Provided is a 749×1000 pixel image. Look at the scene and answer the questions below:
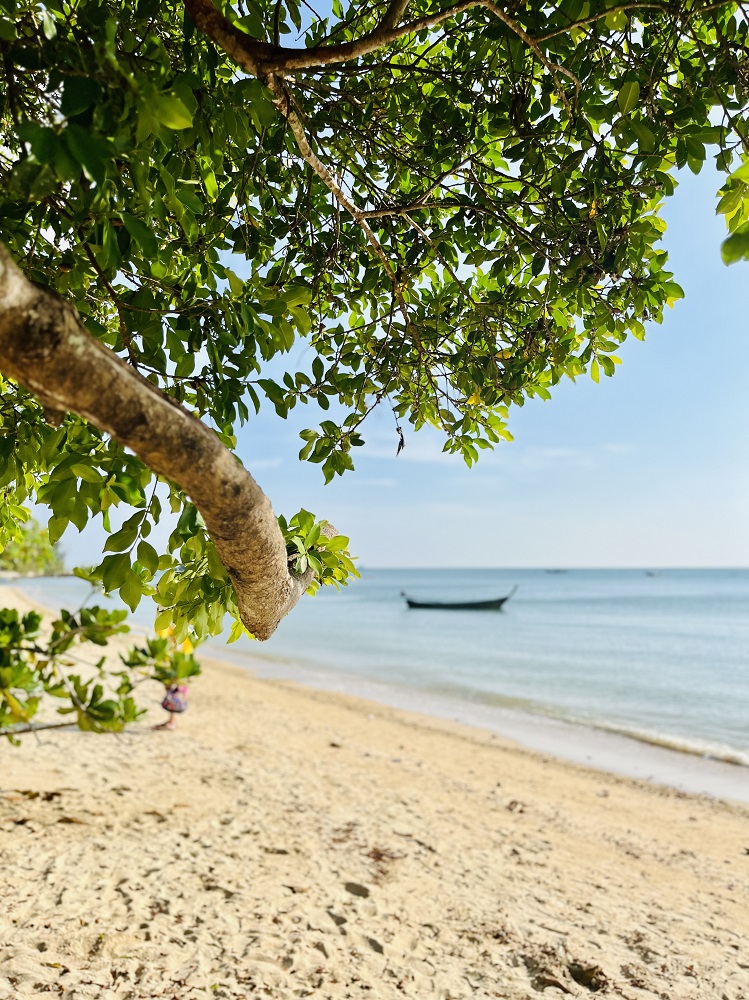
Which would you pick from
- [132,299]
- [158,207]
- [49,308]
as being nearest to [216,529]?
[49,308]

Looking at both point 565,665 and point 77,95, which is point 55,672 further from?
point 565,665

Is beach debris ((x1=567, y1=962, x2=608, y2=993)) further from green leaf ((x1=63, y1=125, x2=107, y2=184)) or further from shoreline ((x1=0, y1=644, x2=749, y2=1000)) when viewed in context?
green leaf ((x1=63, y1=125, x2=107, y2=184))

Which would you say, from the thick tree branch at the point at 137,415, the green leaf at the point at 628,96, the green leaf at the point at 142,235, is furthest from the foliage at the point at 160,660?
the green leaf at the point at 628,96

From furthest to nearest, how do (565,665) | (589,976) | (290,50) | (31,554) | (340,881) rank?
(565,665) → (31,554) → (340,881) → (589,976) → (290,50)

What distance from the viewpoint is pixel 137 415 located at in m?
1.26

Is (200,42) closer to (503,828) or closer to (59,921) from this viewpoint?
(59,921)

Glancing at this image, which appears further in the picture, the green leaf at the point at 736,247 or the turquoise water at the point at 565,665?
the turquoise water at the point at 565,665

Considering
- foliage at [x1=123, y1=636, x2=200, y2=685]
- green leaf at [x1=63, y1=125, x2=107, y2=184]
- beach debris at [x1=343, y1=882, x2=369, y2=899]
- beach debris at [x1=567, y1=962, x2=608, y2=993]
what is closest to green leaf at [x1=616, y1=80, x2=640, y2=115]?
green leaf at [x1=63, y1=125, x2=107, y2=184]

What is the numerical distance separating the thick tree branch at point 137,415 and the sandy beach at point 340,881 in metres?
2.94

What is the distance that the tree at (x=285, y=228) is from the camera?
4.36ft

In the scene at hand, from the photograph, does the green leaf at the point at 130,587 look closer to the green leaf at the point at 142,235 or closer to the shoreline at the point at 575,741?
the green leaf at the point at 142,235

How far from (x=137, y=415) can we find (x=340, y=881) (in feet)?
15.7

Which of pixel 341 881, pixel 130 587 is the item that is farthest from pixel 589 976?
pixel 130 587

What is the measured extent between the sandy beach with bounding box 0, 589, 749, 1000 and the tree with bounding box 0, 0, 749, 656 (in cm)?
262
